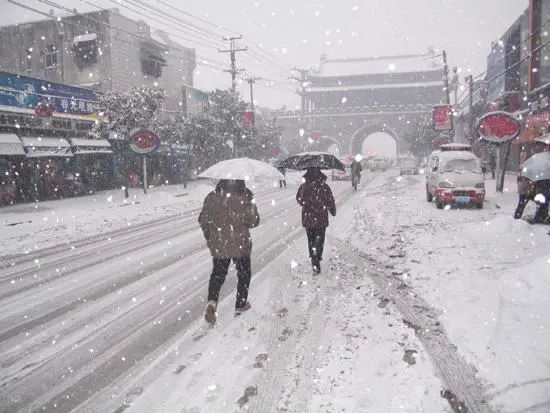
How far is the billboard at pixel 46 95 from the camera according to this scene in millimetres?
18906

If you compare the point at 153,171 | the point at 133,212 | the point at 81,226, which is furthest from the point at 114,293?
the point at 153,171

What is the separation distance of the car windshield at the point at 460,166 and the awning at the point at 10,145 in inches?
714

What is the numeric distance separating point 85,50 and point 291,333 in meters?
29.5

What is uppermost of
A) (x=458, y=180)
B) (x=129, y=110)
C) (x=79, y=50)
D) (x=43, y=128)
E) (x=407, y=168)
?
(x=79, y=50)

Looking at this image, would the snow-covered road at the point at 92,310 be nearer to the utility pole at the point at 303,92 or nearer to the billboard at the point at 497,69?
the billboard at the point at 497,69

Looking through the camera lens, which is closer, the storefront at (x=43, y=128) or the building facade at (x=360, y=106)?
the storefront at (x=43, y=128)

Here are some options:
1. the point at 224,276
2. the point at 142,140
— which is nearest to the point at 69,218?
the point at 142,140

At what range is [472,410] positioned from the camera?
3.06m

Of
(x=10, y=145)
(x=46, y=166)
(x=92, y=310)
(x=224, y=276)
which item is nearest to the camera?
(x=224, y=276)

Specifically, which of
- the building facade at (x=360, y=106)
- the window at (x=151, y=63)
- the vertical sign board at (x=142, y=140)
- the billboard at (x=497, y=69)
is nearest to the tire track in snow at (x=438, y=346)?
the vertical sign board at (x=142, y=140)

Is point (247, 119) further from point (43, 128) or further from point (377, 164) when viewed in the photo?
point (377, 164)

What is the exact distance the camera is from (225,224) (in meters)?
4.70

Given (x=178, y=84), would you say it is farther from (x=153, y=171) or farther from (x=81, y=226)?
(x=81, y=226)

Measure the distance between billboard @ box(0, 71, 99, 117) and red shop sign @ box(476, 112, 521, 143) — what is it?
66.0 ft
